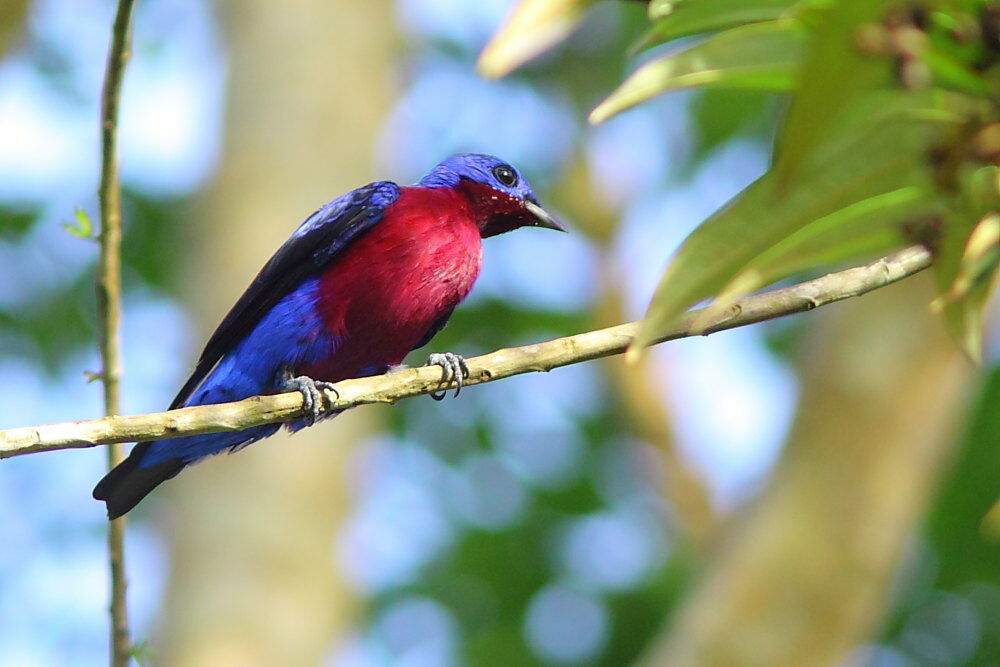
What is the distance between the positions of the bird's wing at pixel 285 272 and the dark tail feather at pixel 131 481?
332mm

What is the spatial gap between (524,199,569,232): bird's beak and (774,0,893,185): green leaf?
4.08m

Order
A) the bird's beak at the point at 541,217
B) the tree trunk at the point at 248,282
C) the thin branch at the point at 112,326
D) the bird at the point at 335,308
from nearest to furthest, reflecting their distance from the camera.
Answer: the thin branch at the point at 112,326, the bird at the point at 335,308, the bird's beak at the point at 541,217, the tree trunk at the point at 248,282

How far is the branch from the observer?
2.45m

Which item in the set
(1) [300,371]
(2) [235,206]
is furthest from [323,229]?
(2) [235,206]

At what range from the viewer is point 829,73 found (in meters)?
1.23

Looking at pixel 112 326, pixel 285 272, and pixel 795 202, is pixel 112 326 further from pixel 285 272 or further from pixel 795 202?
pixel 795 202

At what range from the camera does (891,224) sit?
1.66 m

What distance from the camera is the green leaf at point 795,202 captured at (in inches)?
60.1

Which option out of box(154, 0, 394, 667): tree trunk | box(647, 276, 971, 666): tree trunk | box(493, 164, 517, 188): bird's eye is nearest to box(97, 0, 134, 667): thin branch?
box(493, 164, 517, 188): bird's eye

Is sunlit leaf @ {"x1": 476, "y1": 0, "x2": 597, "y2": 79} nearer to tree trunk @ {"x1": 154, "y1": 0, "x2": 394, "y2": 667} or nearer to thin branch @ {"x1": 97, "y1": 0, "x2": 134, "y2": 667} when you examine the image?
thin branch @ {"x1": 97, "y1": 0, "x2": 134, "y2": 667}

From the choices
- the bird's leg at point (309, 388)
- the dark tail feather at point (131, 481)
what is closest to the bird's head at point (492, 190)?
the bird's leg at point (309, 388)

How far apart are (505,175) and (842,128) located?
3.87 m

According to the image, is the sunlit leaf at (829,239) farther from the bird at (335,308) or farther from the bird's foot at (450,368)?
the bird at (335,308)

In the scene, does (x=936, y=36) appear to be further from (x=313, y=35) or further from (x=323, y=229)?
(x=313, y=35)
